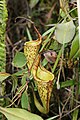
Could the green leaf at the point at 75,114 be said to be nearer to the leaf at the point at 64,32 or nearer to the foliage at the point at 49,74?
the foliage at the point at 49,74

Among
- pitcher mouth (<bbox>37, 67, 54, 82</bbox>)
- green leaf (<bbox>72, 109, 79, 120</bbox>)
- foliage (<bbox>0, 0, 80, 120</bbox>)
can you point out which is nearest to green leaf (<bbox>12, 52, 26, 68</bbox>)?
foliage (<bbox>0, 0, 80, 120</bbox>)

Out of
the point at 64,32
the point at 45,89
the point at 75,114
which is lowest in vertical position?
the point at 75,114

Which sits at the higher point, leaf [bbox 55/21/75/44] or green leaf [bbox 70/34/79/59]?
leaf [bbox 55/21/75/44]

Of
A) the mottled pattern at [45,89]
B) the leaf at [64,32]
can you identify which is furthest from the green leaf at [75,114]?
the leaf at [64,32]

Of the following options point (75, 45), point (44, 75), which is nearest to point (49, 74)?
point (44, 75)

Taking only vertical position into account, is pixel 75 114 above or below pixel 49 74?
below

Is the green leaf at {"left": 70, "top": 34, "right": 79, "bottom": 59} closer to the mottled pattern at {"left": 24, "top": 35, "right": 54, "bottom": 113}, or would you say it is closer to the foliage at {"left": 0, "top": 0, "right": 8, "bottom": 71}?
the mottled pattern at {"left": 24, "top": 35, "right": 54, "bottom": 113}

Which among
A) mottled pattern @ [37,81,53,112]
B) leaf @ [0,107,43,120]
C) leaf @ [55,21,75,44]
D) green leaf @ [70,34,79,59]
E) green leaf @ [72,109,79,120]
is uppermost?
leaf @ [55,21,75,44]

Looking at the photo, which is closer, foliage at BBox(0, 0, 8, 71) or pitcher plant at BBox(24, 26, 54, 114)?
pitcher plant at BBox(24, 26, 54, 114)

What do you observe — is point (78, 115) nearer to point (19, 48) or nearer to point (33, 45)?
point (33, 45)

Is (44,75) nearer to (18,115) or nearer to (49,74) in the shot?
(49,74)

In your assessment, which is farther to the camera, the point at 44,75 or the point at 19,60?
the point at 19,60
